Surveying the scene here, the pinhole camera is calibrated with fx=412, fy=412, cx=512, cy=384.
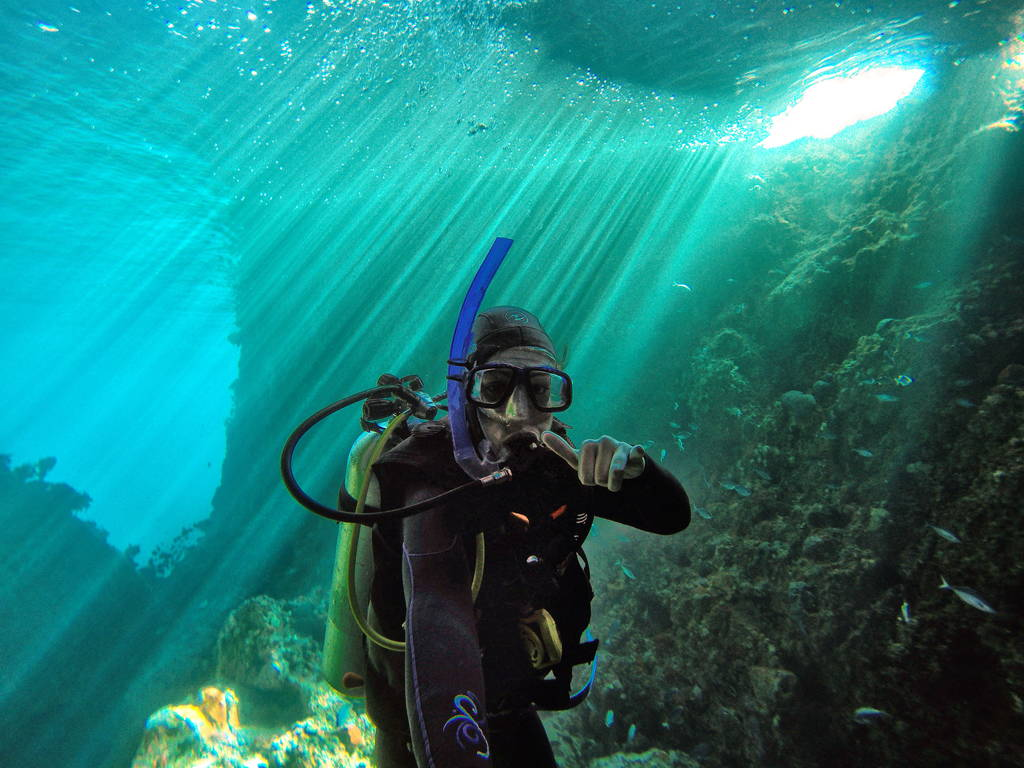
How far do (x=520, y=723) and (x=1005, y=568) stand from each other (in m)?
5.24

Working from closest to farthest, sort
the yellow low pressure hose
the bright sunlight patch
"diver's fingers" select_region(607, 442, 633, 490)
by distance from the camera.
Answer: "diver's fingers" select_region(607, 442, 633, 490) < the yellow low pressure hose < the bright sunlight patch

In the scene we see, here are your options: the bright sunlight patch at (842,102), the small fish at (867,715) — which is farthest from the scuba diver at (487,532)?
the bright sunlight patch at (842,102)

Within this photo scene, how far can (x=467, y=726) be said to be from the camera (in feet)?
4.39

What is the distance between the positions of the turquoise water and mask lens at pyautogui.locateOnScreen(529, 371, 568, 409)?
347 inches

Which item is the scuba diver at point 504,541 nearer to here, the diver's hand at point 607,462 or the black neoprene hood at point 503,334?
the black neoprene hood at point 503,334

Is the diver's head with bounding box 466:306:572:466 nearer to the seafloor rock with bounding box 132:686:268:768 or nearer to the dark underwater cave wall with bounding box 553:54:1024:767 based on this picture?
the dark underwater cave wall with bounding box 553:54:1024:767

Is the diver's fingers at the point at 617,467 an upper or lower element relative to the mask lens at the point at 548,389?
upper

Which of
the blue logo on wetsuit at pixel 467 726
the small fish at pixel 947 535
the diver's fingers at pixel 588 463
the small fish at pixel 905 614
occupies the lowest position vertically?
the blue logo on wetsuit at pixel 467 726

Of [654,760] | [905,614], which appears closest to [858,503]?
[905,614]

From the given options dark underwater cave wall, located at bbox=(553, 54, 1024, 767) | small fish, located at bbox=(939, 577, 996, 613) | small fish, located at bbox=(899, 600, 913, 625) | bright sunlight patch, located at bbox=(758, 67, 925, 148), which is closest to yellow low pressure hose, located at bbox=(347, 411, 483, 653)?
small fish, located at bbox=(939, 577, 996, 613)

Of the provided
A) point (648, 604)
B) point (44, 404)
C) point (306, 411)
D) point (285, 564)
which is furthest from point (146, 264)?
point (44, 404)

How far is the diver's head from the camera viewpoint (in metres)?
1.91

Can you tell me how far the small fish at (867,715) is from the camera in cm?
416

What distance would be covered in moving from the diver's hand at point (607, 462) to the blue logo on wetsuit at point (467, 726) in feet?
2.77
